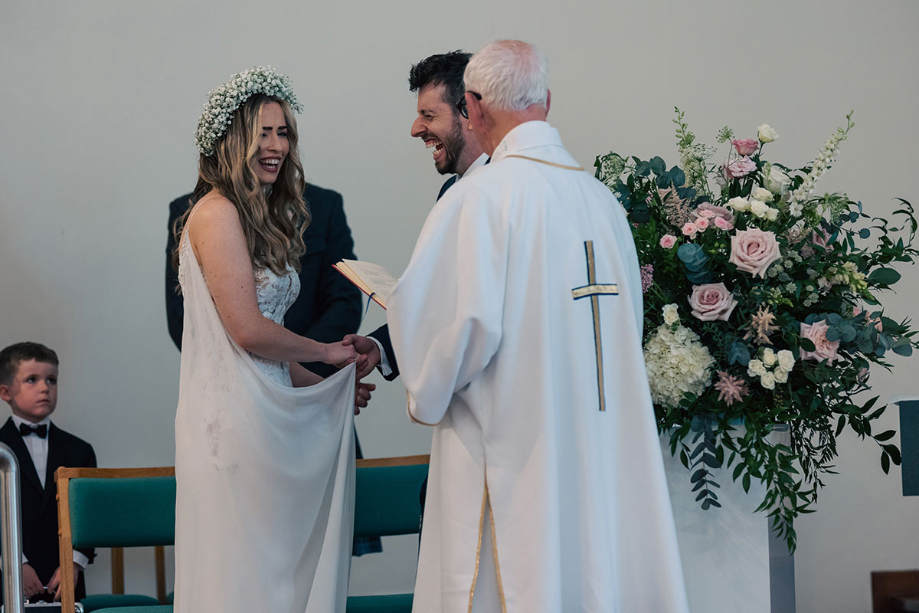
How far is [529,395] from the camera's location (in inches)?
94.1

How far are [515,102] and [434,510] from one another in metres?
1.07

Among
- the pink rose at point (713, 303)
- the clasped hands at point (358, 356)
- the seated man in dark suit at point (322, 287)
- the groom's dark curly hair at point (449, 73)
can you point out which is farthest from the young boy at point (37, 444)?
the pink rose at point (713, 303)

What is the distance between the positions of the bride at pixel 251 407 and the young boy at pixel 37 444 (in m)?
1.67

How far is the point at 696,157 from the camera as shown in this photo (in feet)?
9.77

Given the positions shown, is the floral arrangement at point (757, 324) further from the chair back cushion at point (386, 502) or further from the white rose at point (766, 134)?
the chair back cushion at point (386, 502)

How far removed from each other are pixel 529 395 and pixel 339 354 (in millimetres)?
1054

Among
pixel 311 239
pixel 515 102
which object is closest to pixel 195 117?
pixel 311 239

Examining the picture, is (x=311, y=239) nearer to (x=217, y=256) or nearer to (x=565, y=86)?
(x=565, y=86)

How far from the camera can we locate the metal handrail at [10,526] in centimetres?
218

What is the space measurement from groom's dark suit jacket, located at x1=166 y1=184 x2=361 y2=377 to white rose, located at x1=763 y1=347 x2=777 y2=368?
7.38ft

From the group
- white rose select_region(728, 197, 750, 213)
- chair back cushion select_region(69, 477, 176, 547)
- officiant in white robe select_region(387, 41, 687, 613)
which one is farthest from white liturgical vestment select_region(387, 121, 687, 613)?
chair back cushion select_region(69, 477, 176, 547)

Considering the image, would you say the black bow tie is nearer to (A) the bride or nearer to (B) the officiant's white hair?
(A) the bride

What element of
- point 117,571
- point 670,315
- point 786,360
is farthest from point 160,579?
point 786,360

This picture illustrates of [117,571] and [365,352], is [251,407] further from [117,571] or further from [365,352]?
[117,571]
